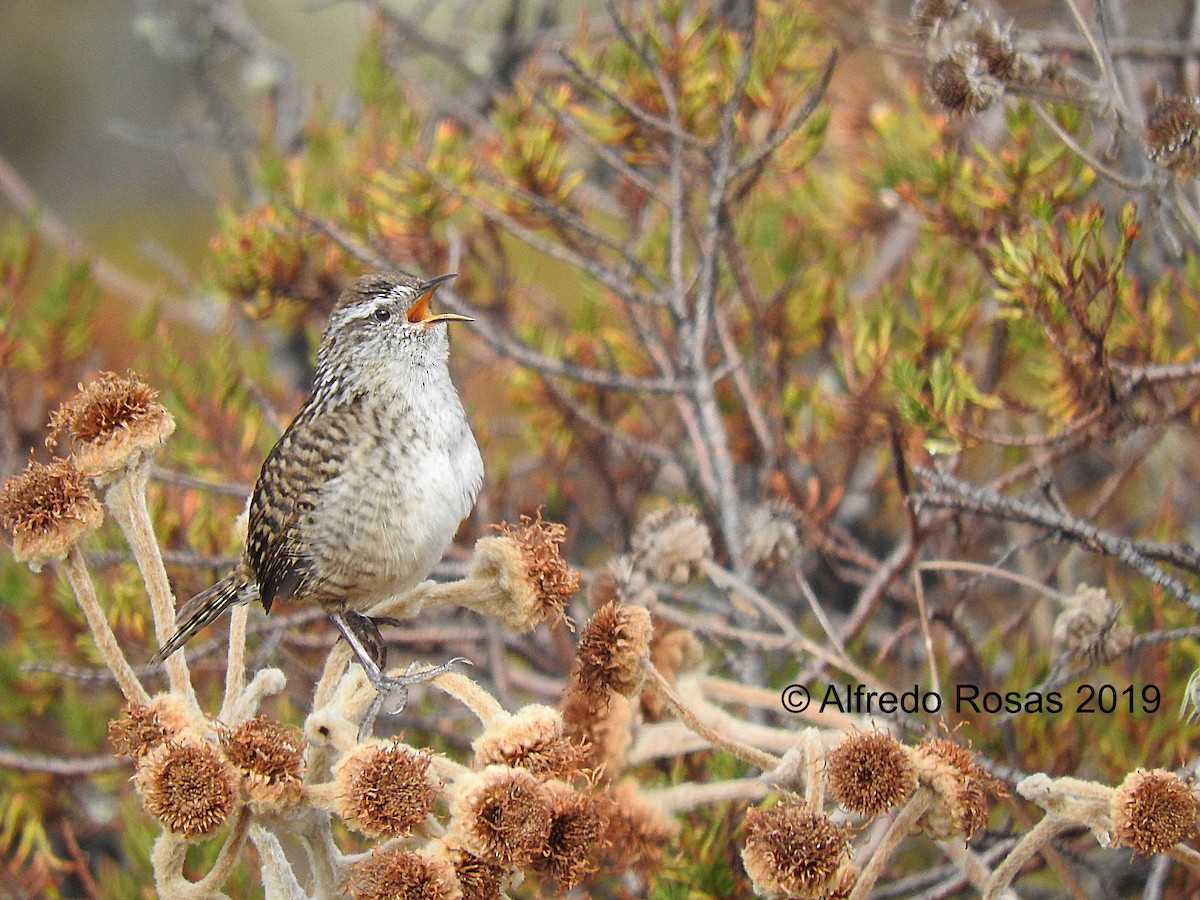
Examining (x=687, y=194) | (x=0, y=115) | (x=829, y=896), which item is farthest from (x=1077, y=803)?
(x=0, y=115)

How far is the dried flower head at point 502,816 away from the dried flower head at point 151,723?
1.35ft

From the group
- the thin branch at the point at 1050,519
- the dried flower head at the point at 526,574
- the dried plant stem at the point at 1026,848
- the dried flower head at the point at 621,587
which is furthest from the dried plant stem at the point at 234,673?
the thin branch at the point at 1050,519

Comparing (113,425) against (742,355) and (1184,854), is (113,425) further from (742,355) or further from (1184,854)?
(742,355)

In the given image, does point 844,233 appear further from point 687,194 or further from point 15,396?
point 15,396

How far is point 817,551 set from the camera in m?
3.26

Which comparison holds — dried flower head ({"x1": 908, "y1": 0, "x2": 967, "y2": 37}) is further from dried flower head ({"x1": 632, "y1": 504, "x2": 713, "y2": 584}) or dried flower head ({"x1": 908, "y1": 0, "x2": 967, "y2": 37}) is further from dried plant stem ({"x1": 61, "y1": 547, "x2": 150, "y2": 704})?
dried plant stem ({"x1": 61, "y1": 547, "x2": 150, "y2": 704})

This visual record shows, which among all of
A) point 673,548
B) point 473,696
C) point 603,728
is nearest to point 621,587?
point 673,548

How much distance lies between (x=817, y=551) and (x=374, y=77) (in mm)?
2356

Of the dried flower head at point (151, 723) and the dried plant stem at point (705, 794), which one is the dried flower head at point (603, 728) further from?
the dried flower head at point (151, 723)

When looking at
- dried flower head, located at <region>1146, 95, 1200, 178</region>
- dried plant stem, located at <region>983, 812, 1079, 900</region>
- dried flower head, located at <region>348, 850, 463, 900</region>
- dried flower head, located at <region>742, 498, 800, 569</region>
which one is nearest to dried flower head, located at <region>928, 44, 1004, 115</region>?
dried flower head, located at <region>1146, 95, 1200, 178</region>

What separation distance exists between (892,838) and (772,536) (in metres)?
1.04

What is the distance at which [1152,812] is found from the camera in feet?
5.36

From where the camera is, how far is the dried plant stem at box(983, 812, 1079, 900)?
1698 mm

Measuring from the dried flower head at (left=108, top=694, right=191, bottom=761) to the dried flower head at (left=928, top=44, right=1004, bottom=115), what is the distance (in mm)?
1714
